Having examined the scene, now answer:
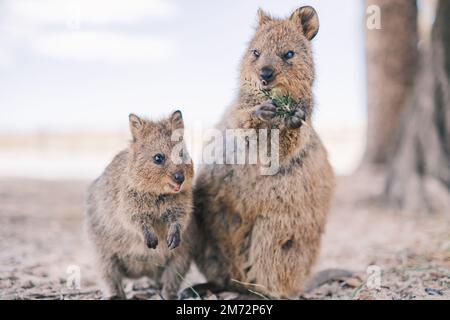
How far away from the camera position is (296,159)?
4562 mm

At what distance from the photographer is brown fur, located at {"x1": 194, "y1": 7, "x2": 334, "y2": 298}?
169 inches

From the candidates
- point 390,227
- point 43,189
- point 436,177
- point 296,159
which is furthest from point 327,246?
point 43,189

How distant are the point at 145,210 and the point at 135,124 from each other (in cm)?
64

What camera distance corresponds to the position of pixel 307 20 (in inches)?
170

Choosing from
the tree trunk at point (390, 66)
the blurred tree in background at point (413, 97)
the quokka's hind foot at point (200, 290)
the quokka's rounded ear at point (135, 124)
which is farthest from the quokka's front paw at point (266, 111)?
the tree trunk at point (390, 66)

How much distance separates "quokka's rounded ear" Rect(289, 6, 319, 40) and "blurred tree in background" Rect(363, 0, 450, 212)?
165 inches

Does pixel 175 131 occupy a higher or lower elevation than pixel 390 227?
higher

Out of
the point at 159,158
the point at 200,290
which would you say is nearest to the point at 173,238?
the point at 159,158

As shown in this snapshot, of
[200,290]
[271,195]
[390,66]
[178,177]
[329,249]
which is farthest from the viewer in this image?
[390,66]

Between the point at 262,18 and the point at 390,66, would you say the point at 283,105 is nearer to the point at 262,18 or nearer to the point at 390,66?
the point at 262,18

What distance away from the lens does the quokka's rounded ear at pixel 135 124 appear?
4203 millimetres

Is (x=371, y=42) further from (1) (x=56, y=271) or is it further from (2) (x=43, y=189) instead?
(1) (x=56, y=271)

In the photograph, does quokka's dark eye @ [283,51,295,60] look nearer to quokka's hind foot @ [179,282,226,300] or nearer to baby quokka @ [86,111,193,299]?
baby quokka @ [86,111,193,299]
